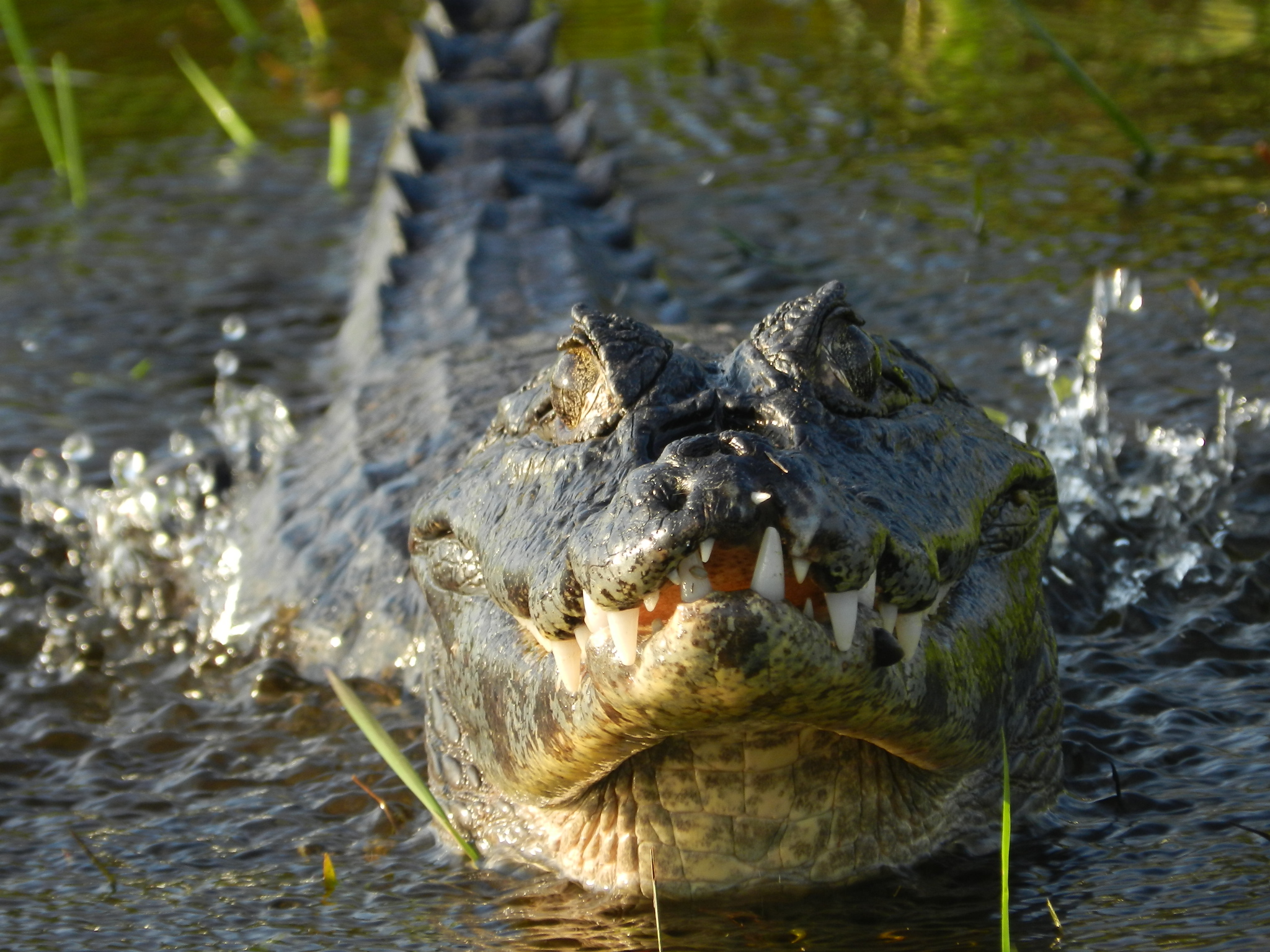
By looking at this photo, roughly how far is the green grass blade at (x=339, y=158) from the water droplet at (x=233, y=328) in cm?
105

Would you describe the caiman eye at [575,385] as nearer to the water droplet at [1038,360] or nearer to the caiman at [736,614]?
the caiman at [736,614]

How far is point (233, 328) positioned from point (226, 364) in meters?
0.32

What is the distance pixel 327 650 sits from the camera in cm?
397

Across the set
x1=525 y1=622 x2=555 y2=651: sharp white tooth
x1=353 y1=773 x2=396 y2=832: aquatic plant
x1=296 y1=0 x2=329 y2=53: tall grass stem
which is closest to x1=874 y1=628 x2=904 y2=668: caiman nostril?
x1=525 y1=622 x2=555 y2=651: sharp white tooth

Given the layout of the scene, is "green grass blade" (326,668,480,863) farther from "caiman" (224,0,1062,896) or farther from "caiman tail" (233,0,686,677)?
"caiman tail" (233,0,686,677)

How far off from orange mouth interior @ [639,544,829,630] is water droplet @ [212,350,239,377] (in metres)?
3.95

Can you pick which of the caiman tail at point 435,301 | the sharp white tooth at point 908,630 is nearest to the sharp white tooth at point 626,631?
the sharp white tooth at point 908,630

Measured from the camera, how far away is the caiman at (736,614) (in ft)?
6.76

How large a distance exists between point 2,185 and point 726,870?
5981 mm

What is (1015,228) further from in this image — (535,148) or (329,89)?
(329,89)

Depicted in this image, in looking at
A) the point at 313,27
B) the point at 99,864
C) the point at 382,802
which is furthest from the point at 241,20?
the point at 99,864

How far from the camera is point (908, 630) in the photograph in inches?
90.8

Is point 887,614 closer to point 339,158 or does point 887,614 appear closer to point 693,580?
point 693,580

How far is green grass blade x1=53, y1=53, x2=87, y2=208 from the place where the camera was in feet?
19.7
